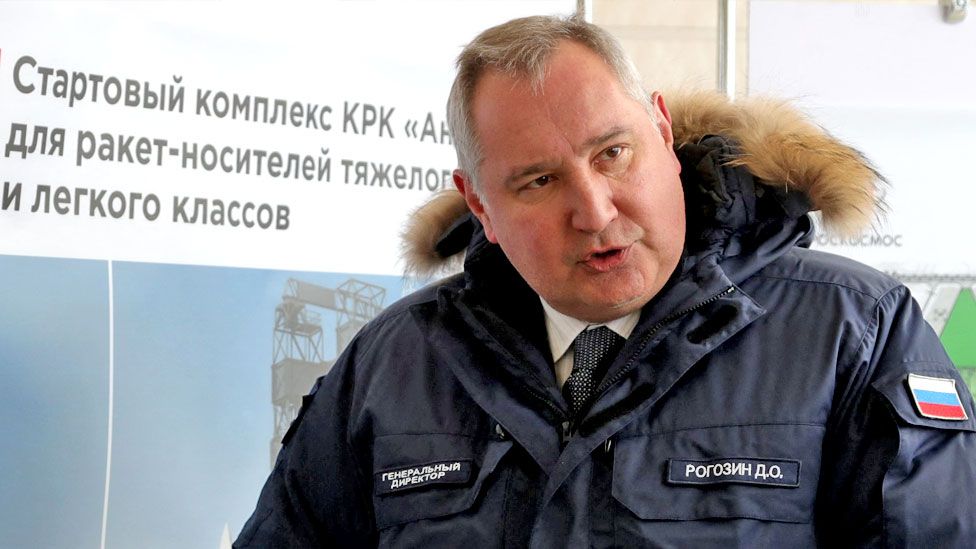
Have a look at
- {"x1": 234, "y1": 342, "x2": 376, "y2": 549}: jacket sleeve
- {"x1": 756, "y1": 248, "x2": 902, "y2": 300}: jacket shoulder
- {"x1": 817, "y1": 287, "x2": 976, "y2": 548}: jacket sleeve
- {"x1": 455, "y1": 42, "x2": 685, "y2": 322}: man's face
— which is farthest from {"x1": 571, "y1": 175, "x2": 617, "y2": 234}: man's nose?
{"x1": 234, "y1": 342, "x2": 376, "y2": 549}: jacket sleeve

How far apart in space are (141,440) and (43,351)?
0.26 metres

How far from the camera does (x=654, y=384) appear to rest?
1.54m

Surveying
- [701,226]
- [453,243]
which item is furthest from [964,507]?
[453,243]

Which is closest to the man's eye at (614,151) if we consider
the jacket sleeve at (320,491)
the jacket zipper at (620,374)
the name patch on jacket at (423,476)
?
the jacket zipper at (620,374)

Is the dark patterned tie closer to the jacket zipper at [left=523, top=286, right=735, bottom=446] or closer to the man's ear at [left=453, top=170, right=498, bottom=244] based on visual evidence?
the jacket zipper at [left=523, top=286, right=735, bottom=446]

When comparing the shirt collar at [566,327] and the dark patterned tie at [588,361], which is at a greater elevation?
the shirt collar at [566,327]

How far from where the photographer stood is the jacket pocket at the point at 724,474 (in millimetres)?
1454

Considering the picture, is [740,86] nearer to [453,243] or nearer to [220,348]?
[453,243]

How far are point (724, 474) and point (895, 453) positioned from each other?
0.22 m

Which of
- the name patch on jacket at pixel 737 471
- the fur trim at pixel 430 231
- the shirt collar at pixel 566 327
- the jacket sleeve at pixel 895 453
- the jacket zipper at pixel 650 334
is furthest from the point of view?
the fur trim at pixel 430 231

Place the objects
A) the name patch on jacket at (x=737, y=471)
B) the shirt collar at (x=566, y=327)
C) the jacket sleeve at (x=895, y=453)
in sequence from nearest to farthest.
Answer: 1. the jacket sleeve at (x=895, y=453)
2. the name patch on jacket at (x=737, y=471)
3. the shirt collar at (x=566, y=327)

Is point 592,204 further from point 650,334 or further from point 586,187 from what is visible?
point 650,334

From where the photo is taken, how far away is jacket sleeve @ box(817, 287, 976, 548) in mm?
1354

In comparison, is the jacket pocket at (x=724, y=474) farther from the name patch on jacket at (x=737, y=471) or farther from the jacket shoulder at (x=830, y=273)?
the jacket shoulder at (x=830, y=273)
